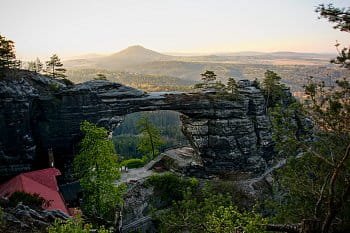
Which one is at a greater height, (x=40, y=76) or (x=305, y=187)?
(x=40, y=76)

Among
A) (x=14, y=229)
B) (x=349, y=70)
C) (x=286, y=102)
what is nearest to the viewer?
(x=349, y=70)

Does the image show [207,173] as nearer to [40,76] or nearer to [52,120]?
[52,120]

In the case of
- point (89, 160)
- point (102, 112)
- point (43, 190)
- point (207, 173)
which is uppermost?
point (102, 112)

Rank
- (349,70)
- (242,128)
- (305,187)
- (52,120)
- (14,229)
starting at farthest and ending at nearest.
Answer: (242,128), (52,120), (14,229), (305,187), (349,70)

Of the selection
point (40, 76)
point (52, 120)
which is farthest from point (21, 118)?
point (40, 76)

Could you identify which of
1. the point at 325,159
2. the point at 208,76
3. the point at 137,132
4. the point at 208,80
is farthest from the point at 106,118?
the point at 137,132

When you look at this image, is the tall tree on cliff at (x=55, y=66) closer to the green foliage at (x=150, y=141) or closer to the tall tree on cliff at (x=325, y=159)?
the green foliage at (x=150, y=141)

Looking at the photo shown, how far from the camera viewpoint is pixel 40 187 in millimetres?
33125

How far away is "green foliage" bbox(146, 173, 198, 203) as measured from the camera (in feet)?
139

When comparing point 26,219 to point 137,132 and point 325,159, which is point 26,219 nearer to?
point 325,159

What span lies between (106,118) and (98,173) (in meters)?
12.5

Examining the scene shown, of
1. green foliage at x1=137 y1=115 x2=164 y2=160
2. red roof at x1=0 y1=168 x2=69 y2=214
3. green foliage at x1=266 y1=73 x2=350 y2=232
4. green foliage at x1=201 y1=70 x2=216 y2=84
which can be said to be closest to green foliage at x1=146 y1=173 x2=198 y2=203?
red roof at x1=0 y1=168 x2=69 y2=214

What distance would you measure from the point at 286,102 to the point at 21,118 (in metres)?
37.1

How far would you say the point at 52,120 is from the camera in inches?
1639
